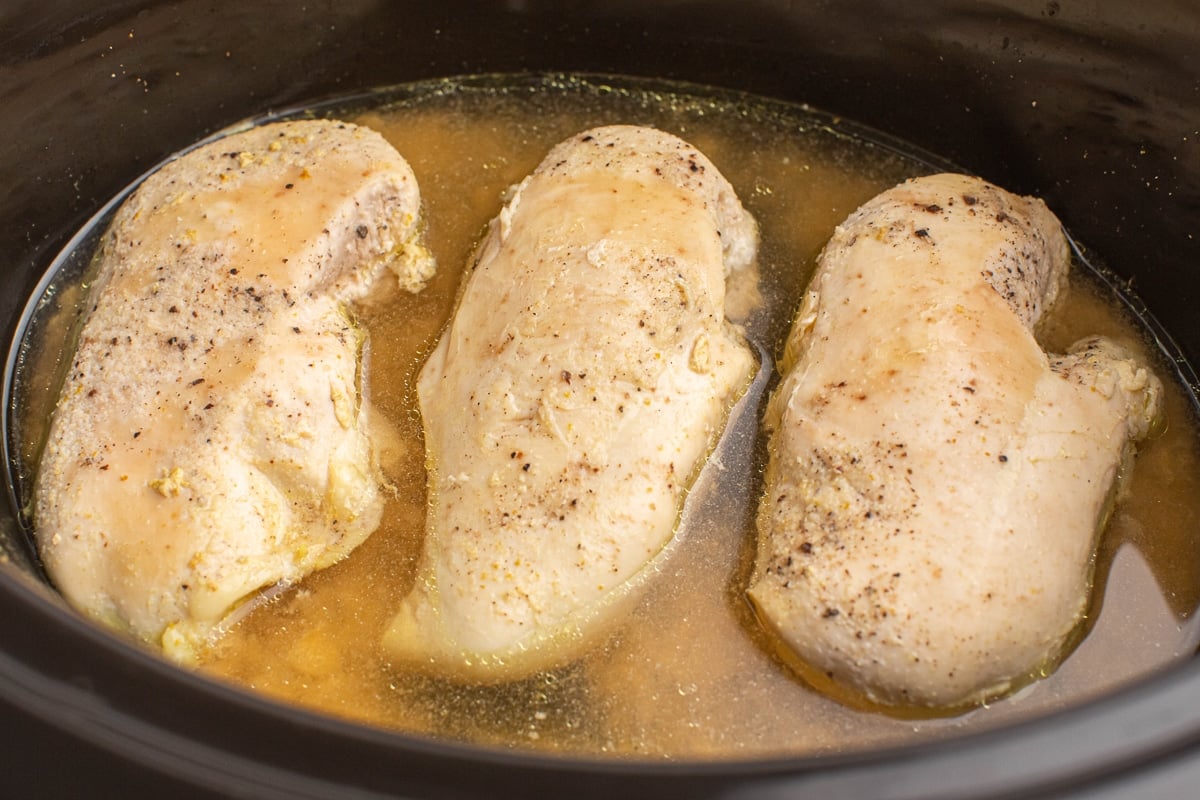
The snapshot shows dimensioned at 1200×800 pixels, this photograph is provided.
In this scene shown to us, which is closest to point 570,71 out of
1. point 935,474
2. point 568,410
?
point 568,410

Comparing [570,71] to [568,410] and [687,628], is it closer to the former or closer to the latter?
[568,410]

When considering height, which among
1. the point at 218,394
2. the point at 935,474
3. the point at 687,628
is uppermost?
the point at 218,394

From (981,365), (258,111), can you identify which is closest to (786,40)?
(981,365)

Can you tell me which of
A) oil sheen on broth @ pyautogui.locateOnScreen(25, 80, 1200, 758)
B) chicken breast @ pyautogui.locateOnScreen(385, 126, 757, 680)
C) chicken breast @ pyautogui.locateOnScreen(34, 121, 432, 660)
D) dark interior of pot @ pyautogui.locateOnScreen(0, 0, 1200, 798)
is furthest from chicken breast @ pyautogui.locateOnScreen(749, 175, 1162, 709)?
chicken breast @ pyautogui.locateOnScreen(34, 121, 432, 660)

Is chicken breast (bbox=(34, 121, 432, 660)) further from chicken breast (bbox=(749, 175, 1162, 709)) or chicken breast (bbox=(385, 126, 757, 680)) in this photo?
chicken breast (bbox=(749, 175, 1162, 709))

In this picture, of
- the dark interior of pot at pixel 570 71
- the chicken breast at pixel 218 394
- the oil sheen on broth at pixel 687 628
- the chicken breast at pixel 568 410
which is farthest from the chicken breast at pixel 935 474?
the chicken breast at pixel 218 394
